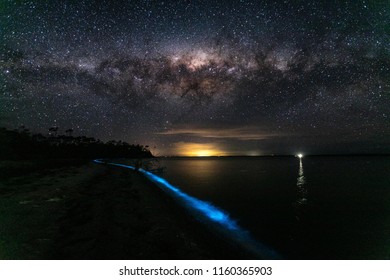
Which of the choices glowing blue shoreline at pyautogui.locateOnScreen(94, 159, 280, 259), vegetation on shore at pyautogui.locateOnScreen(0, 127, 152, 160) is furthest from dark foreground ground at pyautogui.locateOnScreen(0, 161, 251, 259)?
vegetation on shore at pyautogui.locateOnScreen(0, 127, 152, 160)

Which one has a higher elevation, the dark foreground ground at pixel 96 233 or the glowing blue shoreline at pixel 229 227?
the dark foreground ground at pixel 96 233

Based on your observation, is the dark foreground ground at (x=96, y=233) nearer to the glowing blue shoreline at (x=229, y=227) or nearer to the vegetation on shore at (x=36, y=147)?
the glowing blue shoreline at (x=229, y=227)

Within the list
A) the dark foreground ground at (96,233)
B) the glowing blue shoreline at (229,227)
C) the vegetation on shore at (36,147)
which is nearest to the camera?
the dark foreground ground at (96,233)

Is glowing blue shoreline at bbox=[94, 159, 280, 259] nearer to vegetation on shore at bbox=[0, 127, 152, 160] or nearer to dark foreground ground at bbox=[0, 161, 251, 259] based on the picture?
dark foreground ground at bbox=[0, 161, 251, 259]

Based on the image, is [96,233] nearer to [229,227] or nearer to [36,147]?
[229,227]

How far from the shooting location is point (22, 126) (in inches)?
5241

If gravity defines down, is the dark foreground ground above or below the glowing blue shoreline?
above

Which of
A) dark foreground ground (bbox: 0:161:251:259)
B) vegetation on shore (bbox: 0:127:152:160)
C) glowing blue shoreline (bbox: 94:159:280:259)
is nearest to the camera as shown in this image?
dark foreground ground (bbox: 0:161:251:259)

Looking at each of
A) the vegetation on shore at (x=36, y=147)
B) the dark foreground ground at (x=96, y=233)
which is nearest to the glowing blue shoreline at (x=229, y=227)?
the dark foreground ground at (x=96, y=233)

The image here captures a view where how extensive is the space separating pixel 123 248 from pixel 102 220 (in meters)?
3.78

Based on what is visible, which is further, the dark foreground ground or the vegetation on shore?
the vegetation on shore

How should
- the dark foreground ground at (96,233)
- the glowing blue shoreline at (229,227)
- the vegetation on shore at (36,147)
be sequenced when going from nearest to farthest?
the dark foreground ground at (96,233) < the glowing blue shoreline at (229,227) < the vegetation on shore at (36,147)

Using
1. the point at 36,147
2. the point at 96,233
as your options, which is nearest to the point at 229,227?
the point at 96,233

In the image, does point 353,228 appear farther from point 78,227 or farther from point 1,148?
point 1,148
